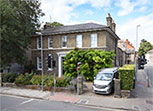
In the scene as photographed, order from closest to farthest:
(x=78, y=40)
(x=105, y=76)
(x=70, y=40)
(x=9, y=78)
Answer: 1. (x=105, y=76)
2. (x=9, y=78)
3. (x=78, y=40)
4. (x=70, y=40)

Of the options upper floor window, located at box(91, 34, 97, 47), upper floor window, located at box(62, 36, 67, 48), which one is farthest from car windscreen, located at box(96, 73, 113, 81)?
upper floor window, located at box(62, 36, 67, 48)

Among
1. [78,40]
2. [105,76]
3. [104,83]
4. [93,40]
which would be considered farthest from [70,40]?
[104,83]

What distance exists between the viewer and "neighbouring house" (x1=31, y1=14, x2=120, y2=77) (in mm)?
15422

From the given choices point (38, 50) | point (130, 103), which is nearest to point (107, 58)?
point (130, 103)

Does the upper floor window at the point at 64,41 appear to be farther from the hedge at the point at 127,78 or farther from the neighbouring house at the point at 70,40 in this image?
the hedge at the point at 127,78

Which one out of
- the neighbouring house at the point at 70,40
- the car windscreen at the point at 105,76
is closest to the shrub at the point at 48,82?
the car windscreen at the point at 105,76

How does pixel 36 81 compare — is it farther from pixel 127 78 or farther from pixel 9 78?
pixel 127 78

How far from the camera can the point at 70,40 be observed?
56.5 feet

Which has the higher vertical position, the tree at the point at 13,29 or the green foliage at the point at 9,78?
the tree at the point at 13,29

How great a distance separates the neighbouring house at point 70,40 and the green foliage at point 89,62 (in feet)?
8.55

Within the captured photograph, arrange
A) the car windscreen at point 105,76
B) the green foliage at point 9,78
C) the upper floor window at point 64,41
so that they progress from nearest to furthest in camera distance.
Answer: the car windscreen at point 105,76
the green foliage at point 9,78
the upper floor window at point 64,41

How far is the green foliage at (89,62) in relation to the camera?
12.9m

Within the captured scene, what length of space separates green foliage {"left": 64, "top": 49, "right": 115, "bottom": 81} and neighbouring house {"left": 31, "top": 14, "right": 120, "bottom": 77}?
2605mm

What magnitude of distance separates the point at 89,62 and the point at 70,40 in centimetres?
537
